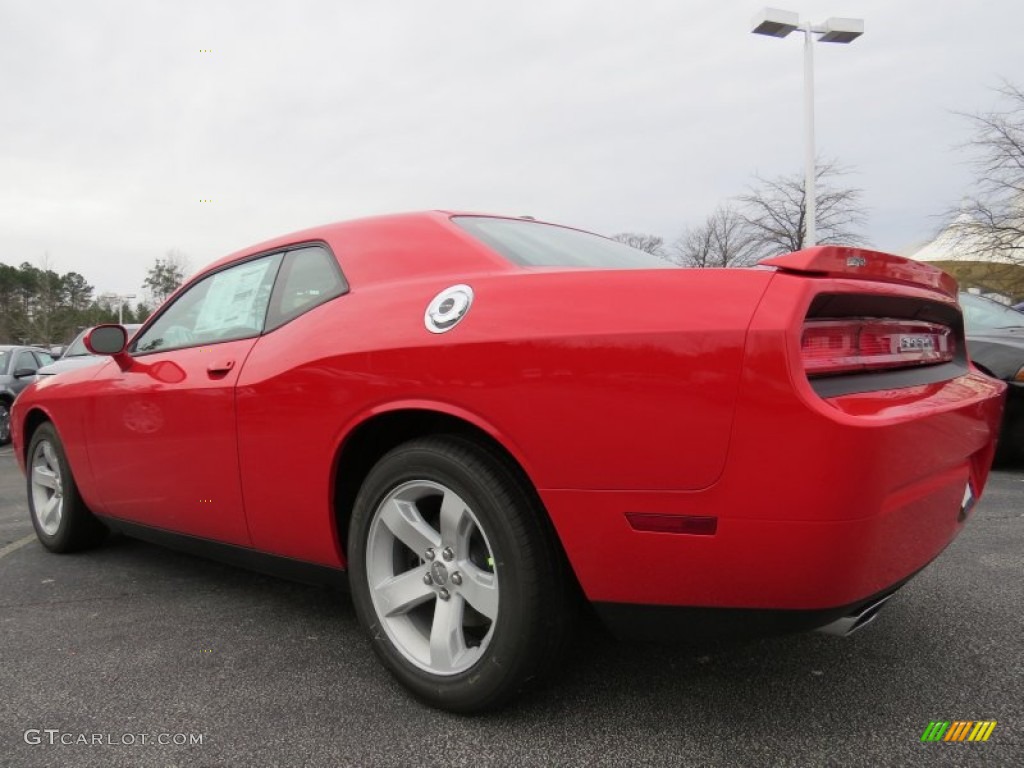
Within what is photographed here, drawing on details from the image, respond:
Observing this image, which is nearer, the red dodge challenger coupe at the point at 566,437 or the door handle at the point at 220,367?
the red dodge challenger coupe at the point at 566,437

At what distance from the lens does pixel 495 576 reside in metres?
1.90

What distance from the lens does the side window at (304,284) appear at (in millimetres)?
2502

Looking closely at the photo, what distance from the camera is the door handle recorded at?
8.66ft

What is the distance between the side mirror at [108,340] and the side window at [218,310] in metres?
0.07

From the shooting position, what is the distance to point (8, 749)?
76.7 inches

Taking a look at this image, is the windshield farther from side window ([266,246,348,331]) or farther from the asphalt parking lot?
side window ([266,246,348,331])

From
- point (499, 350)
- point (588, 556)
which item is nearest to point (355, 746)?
point (588, 556)

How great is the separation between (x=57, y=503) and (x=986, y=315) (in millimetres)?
7018

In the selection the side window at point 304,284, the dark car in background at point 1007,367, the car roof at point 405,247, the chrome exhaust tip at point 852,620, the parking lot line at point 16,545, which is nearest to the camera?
the chrome exhaust tip at point 852,620

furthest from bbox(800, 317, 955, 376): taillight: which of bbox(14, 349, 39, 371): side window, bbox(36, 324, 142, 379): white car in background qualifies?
bbox(14, 349, 39, 371): side window

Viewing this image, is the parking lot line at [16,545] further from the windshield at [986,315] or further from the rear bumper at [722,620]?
the windshield at [986,315]

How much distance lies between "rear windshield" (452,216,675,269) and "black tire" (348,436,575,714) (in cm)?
68

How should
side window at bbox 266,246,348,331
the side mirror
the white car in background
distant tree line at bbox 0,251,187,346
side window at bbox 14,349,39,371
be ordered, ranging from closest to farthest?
side window at bbox 266,246,348,331
the side mirror
the white car in background
side window at bbox 14,349,39,371
distant tree line at bbox 0,251,187,346

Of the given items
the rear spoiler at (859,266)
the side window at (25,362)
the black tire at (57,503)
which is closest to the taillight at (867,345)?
the rear spoiler at (859,266)
